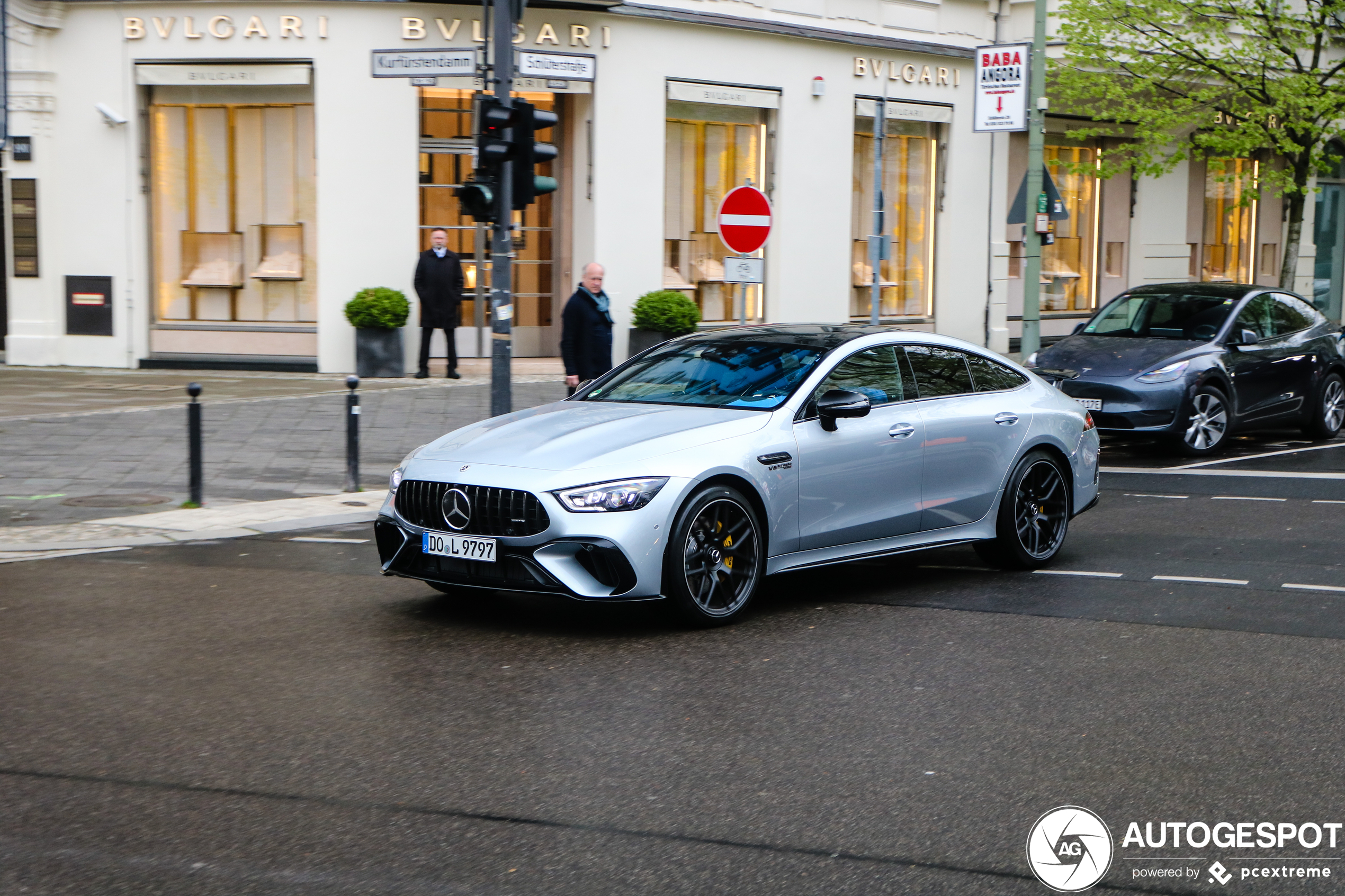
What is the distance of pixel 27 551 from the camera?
30.9ft

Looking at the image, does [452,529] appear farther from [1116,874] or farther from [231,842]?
[1116,874]

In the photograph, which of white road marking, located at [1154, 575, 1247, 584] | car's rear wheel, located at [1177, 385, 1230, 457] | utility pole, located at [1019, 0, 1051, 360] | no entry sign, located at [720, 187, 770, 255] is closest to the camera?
white road marking, located at [1154, 575, 1247, 584]

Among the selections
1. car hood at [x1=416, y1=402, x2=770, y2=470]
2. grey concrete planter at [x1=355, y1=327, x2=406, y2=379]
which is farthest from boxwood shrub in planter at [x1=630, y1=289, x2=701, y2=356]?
car hood at [x1=416, y1=402, x2=770, y2=470]

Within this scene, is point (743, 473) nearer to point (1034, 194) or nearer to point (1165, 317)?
point (1165, 317)

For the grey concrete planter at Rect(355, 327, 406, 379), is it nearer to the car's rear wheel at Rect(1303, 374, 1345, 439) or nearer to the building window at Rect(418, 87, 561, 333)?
the building window at Rect(418, 87, 561, 333)

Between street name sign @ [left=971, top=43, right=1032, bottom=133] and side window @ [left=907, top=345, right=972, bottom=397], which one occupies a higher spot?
street name sign @ [left=971, top=43, right=1032, bottom=133]

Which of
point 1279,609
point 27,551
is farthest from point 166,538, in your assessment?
point 1279,609

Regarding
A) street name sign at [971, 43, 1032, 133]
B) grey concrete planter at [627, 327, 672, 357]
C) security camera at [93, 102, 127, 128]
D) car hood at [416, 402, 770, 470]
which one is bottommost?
grey concrete planter at [627, 327, 672, 357]

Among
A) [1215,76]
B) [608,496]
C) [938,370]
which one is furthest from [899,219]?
[608,496]

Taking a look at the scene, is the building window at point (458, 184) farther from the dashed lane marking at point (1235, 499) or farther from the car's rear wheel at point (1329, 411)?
the dashed lane marking at point (1235, 499)

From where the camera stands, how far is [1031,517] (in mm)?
8961

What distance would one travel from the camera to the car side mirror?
7695 mm

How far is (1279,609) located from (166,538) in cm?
660

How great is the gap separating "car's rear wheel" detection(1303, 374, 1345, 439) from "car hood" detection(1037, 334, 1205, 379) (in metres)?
2.00
